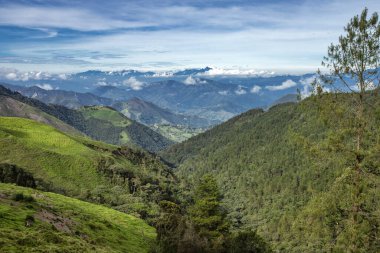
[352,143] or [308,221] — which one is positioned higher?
[352,143]

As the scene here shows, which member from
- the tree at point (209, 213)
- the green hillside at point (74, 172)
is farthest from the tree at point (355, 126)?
the green hillside at point (74, 172)

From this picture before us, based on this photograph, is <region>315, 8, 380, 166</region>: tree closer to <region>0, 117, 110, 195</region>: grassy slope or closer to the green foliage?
Answer: the green foliage

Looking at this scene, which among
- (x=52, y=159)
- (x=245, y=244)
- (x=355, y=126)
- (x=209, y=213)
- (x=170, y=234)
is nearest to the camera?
(x=355, y=126)

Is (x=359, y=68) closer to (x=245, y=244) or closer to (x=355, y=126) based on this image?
(x=355, y=126)

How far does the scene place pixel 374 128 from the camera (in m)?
31.6

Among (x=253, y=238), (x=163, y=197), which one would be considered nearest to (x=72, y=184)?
(x=163, y=197)

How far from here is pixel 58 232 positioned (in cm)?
3747

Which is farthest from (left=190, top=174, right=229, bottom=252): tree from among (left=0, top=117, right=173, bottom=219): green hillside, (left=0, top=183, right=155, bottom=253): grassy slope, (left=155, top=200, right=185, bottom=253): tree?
(left=0, top=117, right=173, bottom=219): green hillside

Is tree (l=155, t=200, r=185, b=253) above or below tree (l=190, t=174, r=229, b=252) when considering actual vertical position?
above

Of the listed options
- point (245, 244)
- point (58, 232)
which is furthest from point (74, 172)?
point (58, 232)

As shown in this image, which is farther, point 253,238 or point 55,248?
point 253,238

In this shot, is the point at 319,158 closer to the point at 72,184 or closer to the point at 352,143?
the point at 352,143

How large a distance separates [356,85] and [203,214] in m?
43.4

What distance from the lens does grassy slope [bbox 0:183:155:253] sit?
2955 centimetres
